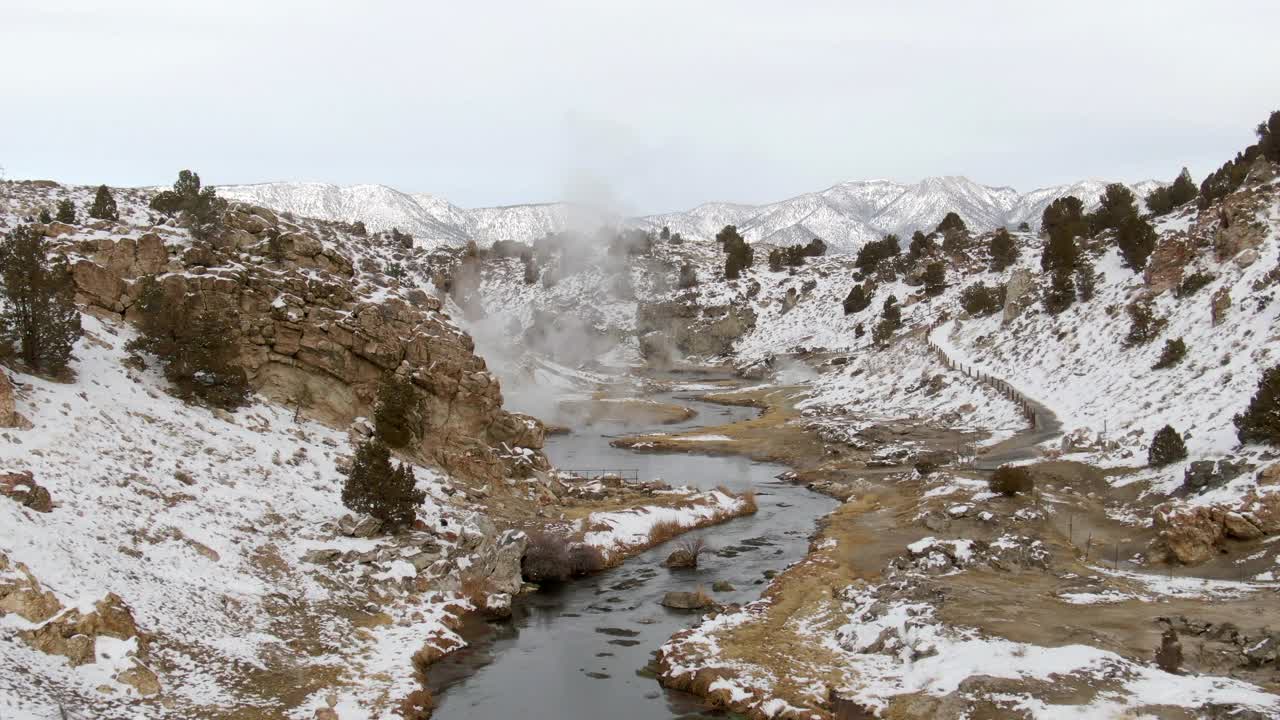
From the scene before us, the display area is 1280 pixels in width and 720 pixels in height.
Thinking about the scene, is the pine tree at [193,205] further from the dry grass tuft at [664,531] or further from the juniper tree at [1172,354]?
the juniper tree at [1172,354]

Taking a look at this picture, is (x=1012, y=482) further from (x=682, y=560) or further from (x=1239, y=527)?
(x=682, y=560)

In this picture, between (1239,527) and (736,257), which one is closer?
(1239,527)

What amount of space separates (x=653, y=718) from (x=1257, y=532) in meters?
19.2

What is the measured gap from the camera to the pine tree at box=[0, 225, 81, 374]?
23.9 meters

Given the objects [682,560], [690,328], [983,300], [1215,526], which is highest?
[983,300]

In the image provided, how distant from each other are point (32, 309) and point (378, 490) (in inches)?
457

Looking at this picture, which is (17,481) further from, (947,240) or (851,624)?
(947,240)

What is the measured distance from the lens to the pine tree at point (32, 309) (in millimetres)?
23938

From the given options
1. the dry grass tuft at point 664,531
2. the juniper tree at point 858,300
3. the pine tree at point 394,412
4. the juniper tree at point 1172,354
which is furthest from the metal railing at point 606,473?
the juniper tree at point 858,300

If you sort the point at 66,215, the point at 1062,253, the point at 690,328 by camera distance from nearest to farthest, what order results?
the point at 66,215 < the point at 1062,253 < the point at 690,328

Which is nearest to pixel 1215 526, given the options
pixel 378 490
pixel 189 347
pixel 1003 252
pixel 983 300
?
pixel 378 490

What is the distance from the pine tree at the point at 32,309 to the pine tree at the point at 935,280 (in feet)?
288

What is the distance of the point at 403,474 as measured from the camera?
28375 millimetres

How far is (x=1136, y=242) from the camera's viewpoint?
2319 inches
